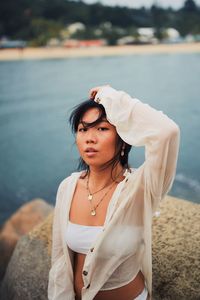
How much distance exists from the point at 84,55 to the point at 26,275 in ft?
92.9

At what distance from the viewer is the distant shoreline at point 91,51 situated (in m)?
24.8

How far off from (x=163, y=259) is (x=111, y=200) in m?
0.87

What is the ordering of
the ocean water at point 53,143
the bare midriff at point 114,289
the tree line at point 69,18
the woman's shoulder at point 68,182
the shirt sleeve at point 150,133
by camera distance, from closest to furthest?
the shirt sleeve at point 150,133 < the bare midriff at point 114,289 < the woman's shoulder at point 68,182 < the ocean water at point 53,143 < the tree line at point 69,18

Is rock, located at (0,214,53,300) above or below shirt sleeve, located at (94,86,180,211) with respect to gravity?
below

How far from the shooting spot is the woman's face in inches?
57.1

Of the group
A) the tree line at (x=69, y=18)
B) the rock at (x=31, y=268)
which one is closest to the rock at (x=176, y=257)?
the rock at (x=31, y=268)

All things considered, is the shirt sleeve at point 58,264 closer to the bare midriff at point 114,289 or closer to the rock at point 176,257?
the bare midriff at point 114,289

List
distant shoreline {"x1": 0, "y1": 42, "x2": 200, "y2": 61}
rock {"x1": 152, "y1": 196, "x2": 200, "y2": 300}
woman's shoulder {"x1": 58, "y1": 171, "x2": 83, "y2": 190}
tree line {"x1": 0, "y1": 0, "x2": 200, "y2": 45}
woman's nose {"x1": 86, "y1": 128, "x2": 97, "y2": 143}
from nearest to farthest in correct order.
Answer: woman's nose {"x1": 86, "y1": 128, "x2": 97, "y2": 143} → woman's shoulder {"x1": 58, "y1": 171, "x2": 83, "y2": 190} → rock {"x1": 152, "y1": 196, "x2": 200, "y2": 300} → tree line {"x1": 0, "y1": 0, "x2": 200, "y2": 45} → distant shoreline {"x1": 0, "y1": 42, "x2": 200, "y2": 61}

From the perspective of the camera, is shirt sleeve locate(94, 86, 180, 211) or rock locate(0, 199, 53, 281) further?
rock locate(0, 199, 53, 281)

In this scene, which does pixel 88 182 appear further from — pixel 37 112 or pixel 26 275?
pixel 37 112

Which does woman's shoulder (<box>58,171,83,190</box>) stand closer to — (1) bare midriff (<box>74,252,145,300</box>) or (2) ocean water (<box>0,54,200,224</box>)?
(1) bare midriff (<box>74,252,145,300</box>)

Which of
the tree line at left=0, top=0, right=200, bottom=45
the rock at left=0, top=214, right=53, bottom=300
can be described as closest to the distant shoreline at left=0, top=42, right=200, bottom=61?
the tree line at left=0, top=0, right=200, bottom=45

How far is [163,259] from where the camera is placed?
216 cm

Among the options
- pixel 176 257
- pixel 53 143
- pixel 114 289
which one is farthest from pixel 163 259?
pixel 53 143
